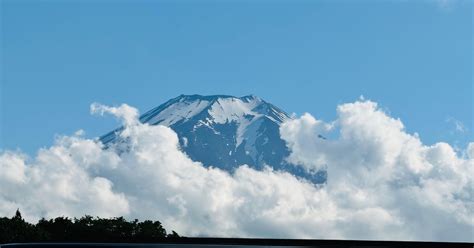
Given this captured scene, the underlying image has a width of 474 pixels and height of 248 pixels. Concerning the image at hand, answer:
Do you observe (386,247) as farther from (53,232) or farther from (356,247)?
(53,232)

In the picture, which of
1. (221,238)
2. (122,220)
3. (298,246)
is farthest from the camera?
(122,220)

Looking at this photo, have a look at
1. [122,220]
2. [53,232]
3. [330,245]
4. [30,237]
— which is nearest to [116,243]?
[330,245]

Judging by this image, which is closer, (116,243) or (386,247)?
(116,243)

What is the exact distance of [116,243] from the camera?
4.91 m

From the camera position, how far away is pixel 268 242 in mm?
5559

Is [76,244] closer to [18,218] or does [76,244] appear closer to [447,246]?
[447,246]

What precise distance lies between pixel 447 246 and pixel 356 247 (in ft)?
2.17

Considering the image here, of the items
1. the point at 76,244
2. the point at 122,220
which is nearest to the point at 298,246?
the point at 76,244

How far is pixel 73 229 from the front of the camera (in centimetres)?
6725

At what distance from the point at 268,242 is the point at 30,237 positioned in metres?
61.3

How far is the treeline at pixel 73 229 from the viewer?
62.9 m

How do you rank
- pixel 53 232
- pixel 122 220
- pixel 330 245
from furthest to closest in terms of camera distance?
1. pixel 122 220
2. pixel 53 232
3. pixel 330 245

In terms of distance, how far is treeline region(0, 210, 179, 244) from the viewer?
62.9 metres

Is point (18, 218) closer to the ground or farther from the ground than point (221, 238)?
farther from the ground
